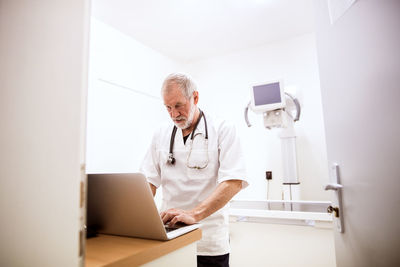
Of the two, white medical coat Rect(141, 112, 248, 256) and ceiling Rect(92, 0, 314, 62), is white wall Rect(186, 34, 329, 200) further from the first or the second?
white medical coat Rect(141, 112, 248, 256)

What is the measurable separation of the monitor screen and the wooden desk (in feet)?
5.14

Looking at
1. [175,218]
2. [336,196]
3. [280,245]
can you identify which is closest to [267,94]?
[280,245]

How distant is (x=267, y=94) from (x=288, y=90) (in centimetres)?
23

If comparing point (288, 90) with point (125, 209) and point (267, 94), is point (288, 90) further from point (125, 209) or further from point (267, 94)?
point (125, 209)

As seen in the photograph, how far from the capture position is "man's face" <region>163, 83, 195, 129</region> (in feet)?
4.50

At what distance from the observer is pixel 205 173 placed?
53.2 inches

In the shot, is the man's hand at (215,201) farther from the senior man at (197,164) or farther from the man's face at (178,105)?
the man's face at (178,105)

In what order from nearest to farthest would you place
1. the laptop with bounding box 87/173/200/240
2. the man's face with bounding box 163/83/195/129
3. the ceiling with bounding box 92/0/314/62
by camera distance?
1. the laptop with bounding box 87/173/200/240
2. the man's face with bounding box 163/83/195/129
3. the ceiling with bounding box 92/0/314/62

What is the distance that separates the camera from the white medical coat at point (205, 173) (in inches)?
49.5

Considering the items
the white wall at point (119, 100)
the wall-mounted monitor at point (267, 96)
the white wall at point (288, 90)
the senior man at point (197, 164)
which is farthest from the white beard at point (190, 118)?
the white wall at point (288, 90)

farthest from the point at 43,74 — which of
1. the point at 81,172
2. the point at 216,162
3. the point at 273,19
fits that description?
the point at 273,19

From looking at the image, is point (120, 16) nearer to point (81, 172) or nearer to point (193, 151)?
point (193, 151)

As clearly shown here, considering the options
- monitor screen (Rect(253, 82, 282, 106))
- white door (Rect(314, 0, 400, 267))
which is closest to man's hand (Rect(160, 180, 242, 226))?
white door (Rect(314, 0, 400, 267))

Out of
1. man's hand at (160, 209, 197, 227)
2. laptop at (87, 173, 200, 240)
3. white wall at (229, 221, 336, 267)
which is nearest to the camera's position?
laptop at (87, 173, 200, 240)
